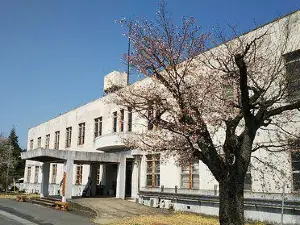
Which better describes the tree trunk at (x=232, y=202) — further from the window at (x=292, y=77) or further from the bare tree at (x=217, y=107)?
the window at (x=292, y=77)

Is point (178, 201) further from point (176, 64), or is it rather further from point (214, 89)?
point (176, 64)

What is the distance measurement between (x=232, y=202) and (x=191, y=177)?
10.9 meters

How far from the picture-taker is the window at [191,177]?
67.2 ft

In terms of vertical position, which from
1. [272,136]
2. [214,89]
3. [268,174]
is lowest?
[268,174]

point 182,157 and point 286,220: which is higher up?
point 182,157

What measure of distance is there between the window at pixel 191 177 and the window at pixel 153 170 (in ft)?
9.05

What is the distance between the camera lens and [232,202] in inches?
393

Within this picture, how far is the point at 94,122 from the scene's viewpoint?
32.2 m

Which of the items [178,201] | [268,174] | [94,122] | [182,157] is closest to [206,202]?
[178,201]

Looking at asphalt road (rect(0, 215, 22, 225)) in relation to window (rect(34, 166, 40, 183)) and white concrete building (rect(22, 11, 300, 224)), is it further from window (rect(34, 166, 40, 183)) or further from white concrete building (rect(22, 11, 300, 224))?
window (rect(34, 166, 40, 183))

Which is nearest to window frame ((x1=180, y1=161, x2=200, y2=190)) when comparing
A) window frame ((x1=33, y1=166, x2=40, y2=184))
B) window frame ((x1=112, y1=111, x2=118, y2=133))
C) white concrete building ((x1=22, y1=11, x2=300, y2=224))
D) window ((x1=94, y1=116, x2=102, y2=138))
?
white concrete building ((x1=22, y1=11, x2=300, y2=224))

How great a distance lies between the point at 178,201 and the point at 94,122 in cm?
1411

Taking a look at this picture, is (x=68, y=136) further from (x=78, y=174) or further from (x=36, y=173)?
(x=36, y=173)

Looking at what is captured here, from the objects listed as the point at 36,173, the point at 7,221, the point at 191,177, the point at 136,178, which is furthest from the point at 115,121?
the point at 36,173
